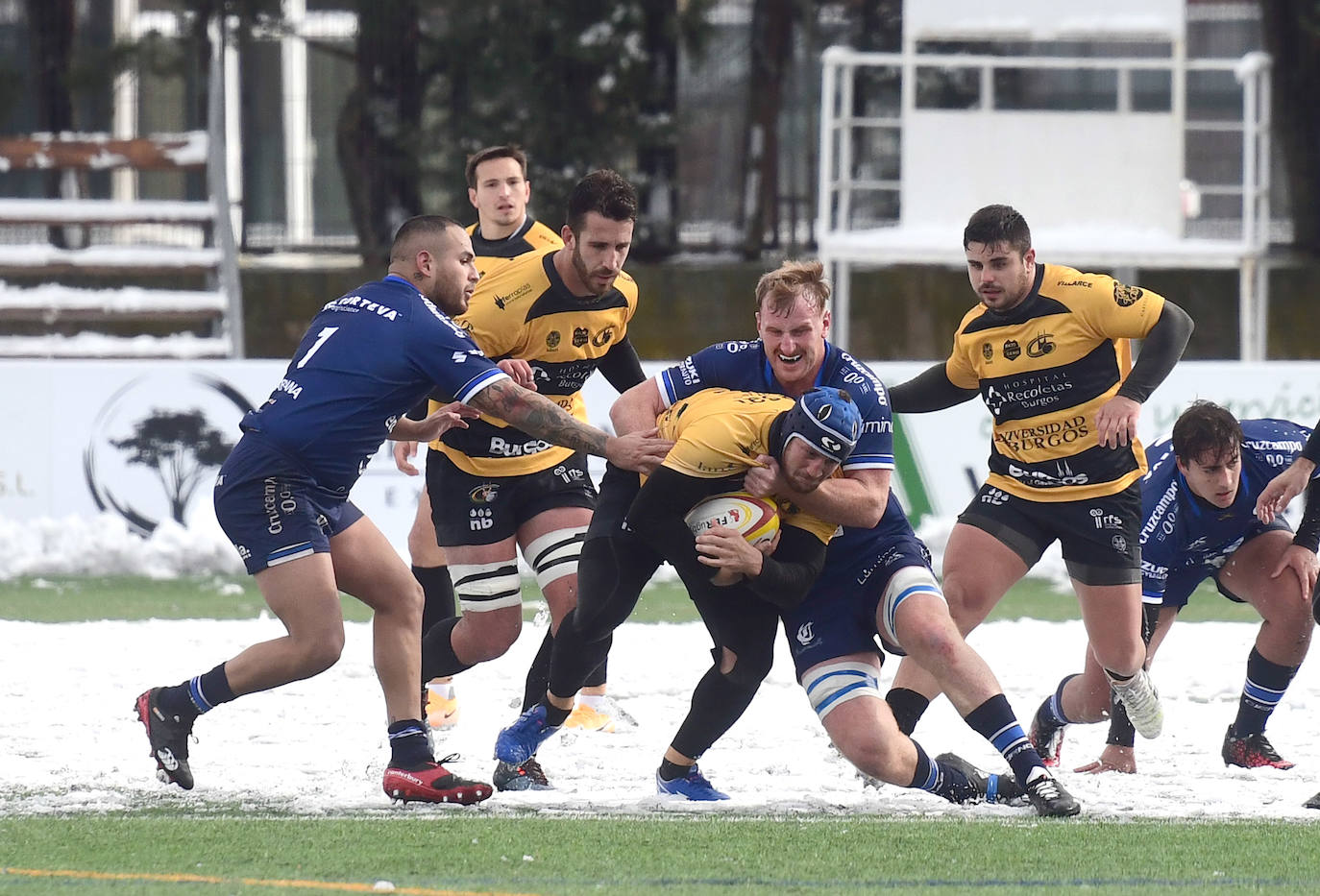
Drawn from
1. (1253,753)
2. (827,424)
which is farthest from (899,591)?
(1253,753)

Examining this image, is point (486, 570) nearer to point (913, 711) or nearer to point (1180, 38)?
point (913, 711)

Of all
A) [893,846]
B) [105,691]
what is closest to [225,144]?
[105,691]

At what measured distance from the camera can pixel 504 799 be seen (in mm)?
5711

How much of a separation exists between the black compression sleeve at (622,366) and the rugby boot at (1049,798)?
2304mm

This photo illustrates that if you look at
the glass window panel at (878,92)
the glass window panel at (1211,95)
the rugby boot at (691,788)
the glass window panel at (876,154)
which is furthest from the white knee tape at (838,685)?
the glass window panel at (1211,95)

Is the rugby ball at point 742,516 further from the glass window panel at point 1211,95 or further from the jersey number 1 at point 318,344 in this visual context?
the glass window panel at point 1211,95

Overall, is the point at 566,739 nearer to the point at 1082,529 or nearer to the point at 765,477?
the point at 765,477

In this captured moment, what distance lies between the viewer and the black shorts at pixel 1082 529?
20.3 ft

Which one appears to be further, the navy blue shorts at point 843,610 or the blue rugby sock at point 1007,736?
the navy blue shorts at point 843,610

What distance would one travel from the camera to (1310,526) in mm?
6445

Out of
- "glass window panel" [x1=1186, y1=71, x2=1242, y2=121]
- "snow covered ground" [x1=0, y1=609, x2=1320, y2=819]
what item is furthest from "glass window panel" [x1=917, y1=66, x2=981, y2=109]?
"snow covered ground" [x1=0, y1=609, x2=1320, y2=819]

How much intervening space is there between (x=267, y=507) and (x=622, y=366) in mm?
1815

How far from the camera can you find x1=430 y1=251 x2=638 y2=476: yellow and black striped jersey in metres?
6.67

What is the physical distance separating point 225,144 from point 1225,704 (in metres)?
12.7
